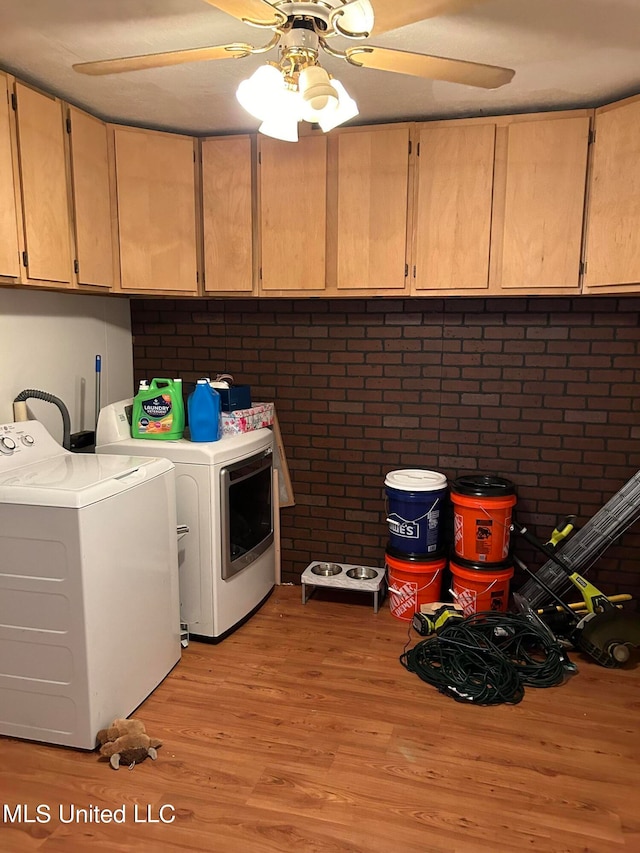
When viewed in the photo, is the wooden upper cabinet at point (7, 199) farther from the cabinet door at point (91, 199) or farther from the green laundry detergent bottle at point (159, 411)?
the green laundry detergent bottle at point (159, 411)

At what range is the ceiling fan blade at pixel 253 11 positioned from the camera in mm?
1514

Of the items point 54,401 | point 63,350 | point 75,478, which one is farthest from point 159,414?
point 75,478

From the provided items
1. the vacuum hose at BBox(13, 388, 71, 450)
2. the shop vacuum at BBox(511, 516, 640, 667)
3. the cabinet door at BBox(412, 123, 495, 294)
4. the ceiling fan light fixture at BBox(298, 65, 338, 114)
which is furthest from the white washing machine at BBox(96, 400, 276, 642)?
the ceiling fan light fixture at BBox(298, 65, 338, 114)

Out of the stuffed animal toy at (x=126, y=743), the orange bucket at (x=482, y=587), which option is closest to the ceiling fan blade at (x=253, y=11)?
the stuffed animal toy at (x=126, y=743)

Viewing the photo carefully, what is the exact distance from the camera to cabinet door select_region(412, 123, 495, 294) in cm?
288

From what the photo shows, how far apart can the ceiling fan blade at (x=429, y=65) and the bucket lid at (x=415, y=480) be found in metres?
1.87

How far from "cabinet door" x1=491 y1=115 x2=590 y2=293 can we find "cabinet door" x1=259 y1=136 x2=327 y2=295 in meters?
0.84

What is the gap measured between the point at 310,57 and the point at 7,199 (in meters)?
A: 1.35

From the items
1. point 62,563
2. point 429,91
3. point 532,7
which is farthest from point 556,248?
point 62,563

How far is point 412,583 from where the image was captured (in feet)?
10.7

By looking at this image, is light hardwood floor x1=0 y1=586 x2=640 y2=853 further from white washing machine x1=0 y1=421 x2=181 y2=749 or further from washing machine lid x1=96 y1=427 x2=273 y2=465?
washing machine lid x1=96 y1=427 x2=273 y2=465

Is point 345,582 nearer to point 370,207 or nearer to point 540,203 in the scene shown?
point 370,207

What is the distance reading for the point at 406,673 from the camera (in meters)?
2.79

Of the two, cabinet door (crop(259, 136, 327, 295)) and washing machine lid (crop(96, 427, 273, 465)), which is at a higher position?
cabinet door (crop(259, 136, 327, 295))
